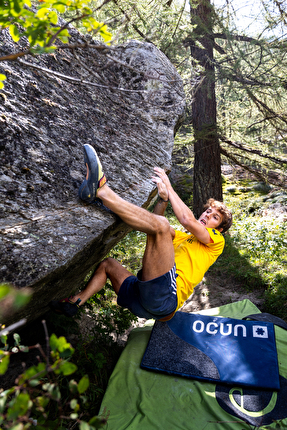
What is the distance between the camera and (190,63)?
6.84 m

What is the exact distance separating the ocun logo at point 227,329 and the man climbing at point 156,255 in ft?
2.06

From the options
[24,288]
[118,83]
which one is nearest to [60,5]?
[24,288]

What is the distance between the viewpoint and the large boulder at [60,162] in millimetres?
1869

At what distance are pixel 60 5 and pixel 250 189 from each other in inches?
427

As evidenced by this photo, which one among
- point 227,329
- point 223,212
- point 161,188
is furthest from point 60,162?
point 227,329

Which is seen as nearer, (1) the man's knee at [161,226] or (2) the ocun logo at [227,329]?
(1) the man's knee at [161,226]

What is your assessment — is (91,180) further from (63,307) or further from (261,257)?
(261,257)

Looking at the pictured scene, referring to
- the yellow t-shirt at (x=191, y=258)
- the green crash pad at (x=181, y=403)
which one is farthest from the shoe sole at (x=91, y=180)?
the green crash pad at (x=181, y=403)

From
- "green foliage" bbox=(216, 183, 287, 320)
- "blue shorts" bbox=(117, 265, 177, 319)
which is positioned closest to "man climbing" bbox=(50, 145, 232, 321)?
"blue shorts" bbox=(117, 265, 177, 319)

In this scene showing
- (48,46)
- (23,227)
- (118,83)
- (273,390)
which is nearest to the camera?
(48,46)

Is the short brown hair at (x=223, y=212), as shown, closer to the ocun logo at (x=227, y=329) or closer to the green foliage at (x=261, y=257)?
the ocun logo at (x=227, y=329)

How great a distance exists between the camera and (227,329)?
340 cm

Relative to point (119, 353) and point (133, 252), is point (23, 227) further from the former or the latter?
point (133, 252)

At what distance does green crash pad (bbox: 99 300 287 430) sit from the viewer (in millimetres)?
2494
